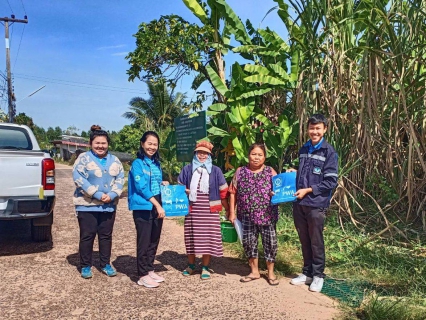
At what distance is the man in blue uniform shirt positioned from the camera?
11.1 ft

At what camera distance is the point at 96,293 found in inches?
134

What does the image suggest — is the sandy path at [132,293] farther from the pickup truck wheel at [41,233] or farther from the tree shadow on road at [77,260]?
the pickup truck wheel at [41,233]

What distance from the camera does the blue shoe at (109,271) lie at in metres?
3.84

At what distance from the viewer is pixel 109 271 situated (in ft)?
12.7

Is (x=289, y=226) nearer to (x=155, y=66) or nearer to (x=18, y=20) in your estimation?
(x=155, y=66)

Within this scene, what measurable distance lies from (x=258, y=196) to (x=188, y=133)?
384cm

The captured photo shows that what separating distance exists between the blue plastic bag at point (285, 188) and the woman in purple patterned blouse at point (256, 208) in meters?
0.12

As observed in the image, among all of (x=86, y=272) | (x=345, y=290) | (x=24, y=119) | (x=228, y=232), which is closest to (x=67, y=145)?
(x=24, y=119)

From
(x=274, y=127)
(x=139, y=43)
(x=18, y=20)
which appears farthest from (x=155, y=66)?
(x=18, y=20)

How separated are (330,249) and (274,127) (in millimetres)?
2421

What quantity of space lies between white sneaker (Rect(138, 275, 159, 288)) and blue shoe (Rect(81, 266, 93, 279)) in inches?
21.9

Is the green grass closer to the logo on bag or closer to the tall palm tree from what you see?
the logo on bag

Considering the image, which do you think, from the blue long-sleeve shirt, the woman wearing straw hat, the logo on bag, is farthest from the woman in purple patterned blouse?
the blue long-sleeve shirt

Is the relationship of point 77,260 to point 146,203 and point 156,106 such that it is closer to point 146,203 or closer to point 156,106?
point 146,203
